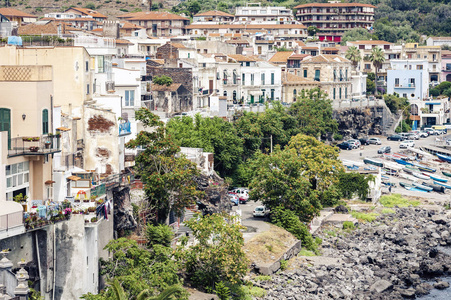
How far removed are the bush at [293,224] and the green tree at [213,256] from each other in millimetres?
13348

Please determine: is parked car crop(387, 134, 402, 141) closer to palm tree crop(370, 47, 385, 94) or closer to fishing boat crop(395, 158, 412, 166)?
fishing boat crop(395, 158, 412, 166)

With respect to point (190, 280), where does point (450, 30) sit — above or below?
above

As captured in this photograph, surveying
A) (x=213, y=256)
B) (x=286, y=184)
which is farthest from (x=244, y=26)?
(x=213, y=256)

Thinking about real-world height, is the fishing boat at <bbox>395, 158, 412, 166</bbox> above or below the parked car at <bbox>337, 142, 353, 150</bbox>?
below

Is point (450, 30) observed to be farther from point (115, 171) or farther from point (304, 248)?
point (115, 171)

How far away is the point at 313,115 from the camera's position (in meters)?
98.2

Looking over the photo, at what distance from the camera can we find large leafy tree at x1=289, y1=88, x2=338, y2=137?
97.0 metres

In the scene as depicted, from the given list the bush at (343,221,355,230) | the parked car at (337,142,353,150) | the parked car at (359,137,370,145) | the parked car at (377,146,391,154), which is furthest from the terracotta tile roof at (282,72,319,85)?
the bush at (343,221,355,230)

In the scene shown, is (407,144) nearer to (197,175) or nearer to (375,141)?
(375,141)

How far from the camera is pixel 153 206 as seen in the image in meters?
50.8

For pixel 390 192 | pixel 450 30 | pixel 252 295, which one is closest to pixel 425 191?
pixel 390 192

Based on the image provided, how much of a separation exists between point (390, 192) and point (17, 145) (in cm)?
5441

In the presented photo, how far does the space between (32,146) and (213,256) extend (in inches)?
550

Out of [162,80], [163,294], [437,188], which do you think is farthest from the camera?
[437,188]
